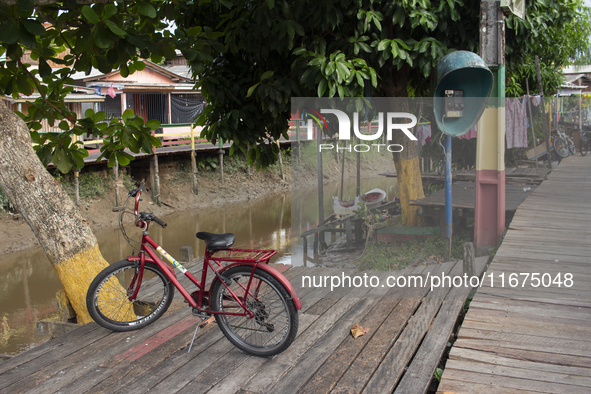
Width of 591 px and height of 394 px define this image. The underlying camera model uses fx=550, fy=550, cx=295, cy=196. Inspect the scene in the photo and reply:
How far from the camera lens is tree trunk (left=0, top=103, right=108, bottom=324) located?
4.09 meters

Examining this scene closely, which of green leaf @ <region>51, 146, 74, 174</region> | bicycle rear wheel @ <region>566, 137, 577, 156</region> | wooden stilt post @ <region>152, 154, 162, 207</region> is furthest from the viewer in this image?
wooden stilt post @ <region>152, 154, 162, 207</region>

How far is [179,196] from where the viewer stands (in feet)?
63.7

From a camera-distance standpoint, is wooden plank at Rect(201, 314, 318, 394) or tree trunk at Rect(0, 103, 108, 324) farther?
tree trunk at Rect(0, 103, 108, 324)

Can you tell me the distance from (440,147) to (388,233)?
1.02 meters

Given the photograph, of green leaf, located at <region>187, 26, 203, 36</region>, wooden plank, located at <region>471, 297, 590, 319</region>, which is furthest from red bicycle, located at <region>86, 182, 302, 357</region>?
green leaf, located at <region>187, 26, 203, 36</region>

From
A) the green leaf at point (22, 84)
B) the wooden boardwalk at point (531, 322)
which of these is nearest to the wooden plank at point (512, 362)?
the wooden boardwalk at point (531, 322)

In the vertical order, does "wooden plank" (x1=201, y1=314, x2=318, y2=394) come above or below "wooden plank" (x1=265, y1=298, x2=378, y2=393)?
below

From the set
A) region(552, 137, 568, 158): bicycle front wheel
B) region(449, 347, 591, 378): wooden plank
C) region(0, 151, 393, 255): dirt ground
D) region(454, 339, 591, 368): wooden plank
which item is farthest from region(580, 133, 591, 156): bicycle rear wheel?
region(449, 347, 591, 378): wooden plank

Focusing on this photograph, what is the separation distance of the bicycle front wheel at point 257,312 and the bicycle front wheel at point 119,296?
0.60 metres

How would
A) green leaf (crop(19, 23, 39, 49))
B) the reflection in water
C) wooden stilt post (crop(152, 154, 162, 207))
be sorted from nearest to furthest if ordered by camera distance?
1. green leaf (crop(19, 23, 39, 49))
2. the reflection in water
3. wooden stilt post (crop(152, 154, 162, 207))

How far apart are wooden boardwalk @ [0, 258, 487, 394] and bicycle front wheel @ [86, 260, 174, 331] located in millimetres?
86

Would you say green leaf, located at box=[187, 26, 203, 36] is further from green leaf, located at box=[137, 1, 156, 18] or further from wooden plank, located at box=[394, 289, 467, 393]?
wooden plank, located at box=[394, 289, 467, 393]

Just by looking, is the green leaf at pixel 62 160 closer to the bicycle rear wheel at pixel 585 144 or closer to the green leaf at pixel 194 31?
the green leaf at pixel 194 31

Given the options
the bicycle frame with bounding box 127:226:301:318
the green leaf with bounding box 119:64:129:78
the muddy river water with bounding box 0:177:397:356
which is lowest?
the muddy river water with bounding box 0:177:397:356
